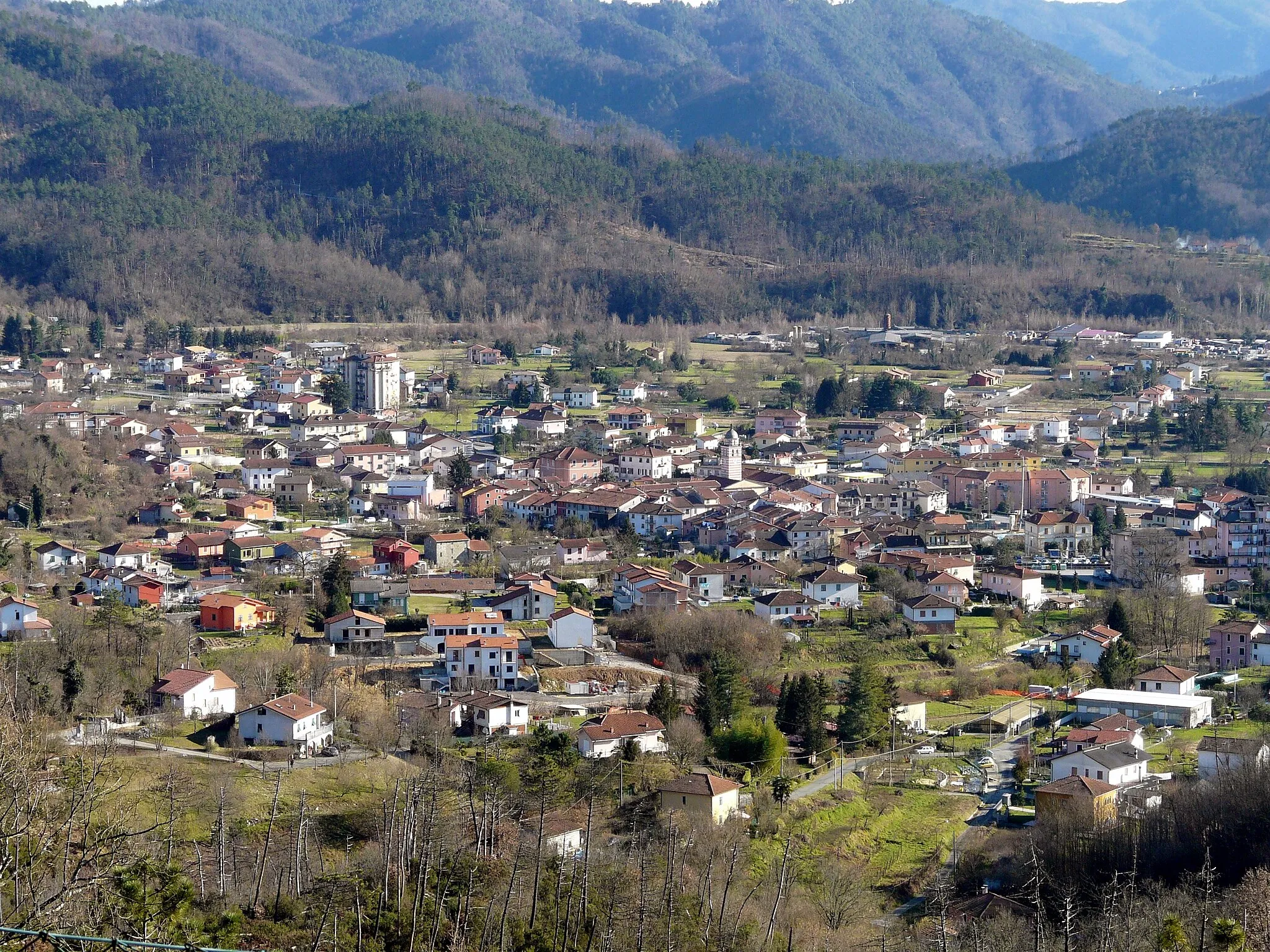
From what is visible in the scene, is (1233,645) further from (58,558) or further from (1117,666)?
(58,558)

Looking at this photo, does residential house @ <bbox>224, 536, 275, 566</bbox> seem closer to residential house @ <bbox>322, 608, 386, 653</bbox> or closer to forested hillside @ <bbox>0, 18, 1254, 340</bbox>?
residential house @ <bbox>322, 608, 386, 653</bbox>

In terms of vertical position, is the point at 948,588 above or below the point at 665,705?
above

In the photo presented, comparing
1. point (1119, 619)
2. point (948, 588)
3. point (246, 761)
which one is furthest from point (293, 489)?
point (246, 761)

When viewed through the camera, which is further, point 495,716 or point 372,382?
point 372,382

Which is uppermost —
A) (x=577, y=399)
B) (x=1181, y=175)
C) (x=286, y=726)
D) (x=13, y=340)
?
(x=1181, y=175)

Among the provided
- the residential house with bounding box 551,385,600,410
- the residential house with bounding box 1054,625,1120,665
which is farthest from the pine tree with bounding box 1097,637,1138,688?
the residential house with bounding box 551,385,600,410

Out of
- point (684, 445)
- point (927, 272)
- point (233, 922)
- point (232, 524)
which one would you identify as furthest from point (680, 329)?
point (233, 922)

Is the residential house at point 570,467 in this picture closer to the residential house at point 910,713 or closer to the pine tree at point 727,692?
the pine tree at point 727,692
